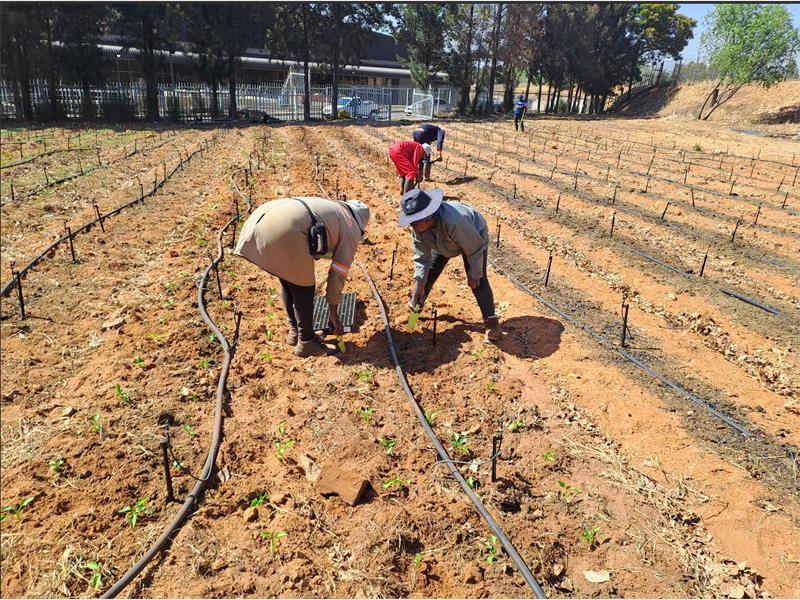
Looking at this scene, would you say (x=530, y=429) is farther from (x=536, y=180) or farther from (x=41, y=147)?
(x=41, y=147)

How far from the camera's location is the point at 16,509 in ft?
8.48

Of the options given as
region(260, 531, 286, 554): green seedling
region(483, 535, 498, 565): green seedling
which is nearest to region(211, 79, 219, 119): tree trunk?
region(260, 531, 286, 554): green seedling

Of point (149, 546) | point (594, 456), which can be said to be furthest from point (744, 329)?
point (149, 546)

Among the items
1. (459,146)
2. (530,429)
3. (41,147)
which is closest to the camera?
(530,429)

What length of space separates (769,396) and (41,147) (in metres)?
12.4

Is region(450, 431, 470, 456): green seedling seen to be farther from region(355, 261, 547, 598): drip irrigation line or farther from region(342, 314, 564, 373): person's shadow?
region(342, 314, 564, 373): person's shadow

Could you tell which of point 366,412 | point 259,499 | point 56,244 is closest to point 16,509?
point 259,499

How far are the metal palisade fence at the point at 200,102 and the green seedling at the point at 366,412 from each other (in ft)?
48.9

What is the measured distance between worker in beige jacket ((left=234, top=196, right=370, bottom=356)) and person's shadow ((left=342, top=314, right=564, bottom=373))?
2.11ft

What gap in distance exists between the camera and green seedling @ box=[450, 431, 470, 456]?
347cm

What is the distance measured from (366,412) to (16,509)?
2.02m

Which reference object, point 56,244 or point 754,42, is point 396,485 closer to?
point 56,244

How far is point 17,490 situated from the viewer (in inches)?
105

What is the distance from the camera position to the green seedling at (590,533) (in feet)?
9.35
